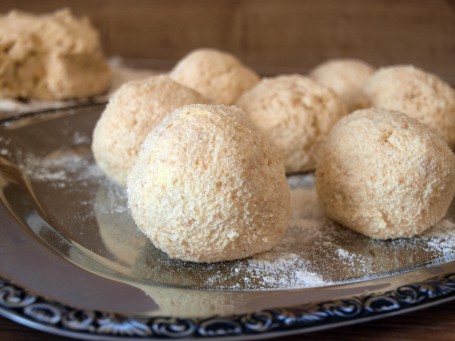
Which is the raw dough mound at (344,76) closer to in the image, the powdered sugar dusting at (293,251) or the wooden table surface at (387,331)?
the powdered sugar dusting at (293,251)

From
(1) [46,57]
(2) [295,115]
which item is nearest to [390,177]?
(2) [295,115]

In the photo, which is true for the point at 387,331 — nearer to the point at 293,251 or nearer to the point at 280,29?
the point at 293,251

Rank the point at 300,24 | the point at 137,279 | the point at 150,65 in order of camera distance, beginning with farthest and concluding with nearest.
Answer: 1. the point at 300,24
2. the point at 150,65
3. the point at 137,279

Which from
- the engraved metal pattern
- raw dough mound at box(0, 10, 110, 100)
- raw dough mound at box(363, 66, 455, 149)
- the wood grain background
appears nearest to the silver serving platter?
the engraved metal pattern

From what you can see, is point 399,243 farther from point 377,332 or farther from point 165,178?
point 165,178

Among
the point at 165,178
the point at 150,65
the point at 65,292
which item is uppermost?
the point at 165,178

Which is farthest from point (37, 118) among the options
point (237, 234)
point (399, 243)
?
point (399, 243)
